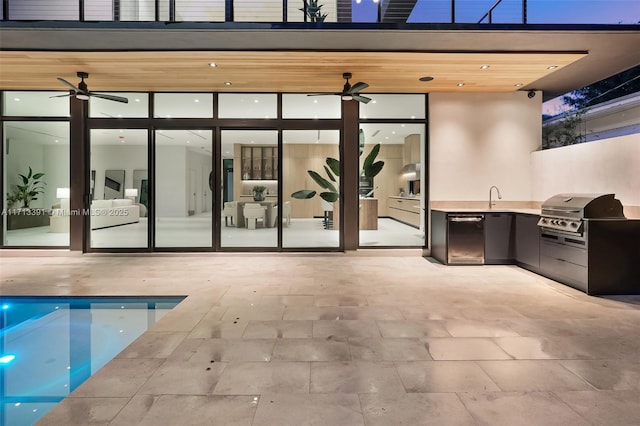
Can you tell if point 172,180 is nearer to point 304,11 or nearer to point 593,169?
point 304,11

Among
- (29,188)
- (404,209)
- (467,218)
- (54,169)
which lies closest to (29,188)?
(29,188)

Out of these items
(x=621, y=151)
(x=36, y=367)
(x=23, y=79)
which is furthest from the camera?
(x=23, y=79)

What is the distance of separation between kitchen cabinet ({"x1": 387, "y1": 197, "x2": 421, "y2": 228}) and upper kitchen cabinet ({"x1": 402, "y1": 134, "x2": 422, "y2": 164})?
40.5 inches

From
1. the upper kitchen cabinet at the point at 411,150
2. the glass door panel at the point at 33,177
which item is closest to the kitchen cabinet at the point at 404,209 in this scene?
the upper kitchen cabinet at the point at 411,150

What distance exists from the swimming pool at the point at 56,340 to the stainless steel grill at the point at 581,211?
4717 millimetres

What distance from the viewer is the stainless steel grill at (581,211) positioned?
4.21 m

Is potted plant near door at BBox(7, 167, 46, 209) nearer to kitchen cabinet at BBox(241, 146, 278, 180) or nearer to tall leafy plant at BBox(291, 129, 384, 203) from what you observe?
kitchen cabinet at BBox(241, 146, 278, 180)

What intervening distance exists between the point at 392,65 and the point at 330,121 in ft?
5.86

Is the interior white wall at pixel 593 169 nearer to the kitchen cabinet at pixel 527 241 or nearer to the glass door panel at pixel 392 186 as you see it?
the kitchen cabinet at pixel 527 241

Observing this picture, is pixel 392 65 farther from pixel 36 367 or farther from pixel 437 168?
pixel 36 367

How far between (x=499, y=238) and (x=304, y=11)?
4491 mm

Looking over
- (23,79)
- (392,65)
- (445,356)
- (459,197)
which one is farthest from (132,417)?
(23,79)

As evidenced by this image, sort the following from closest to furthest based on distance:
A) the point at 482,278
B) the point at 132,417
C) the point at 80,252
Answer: the point at 132,417 → the point at 482,278 → the point at 80,252

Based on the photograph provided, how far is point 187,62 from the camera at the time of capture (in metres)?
5.02
